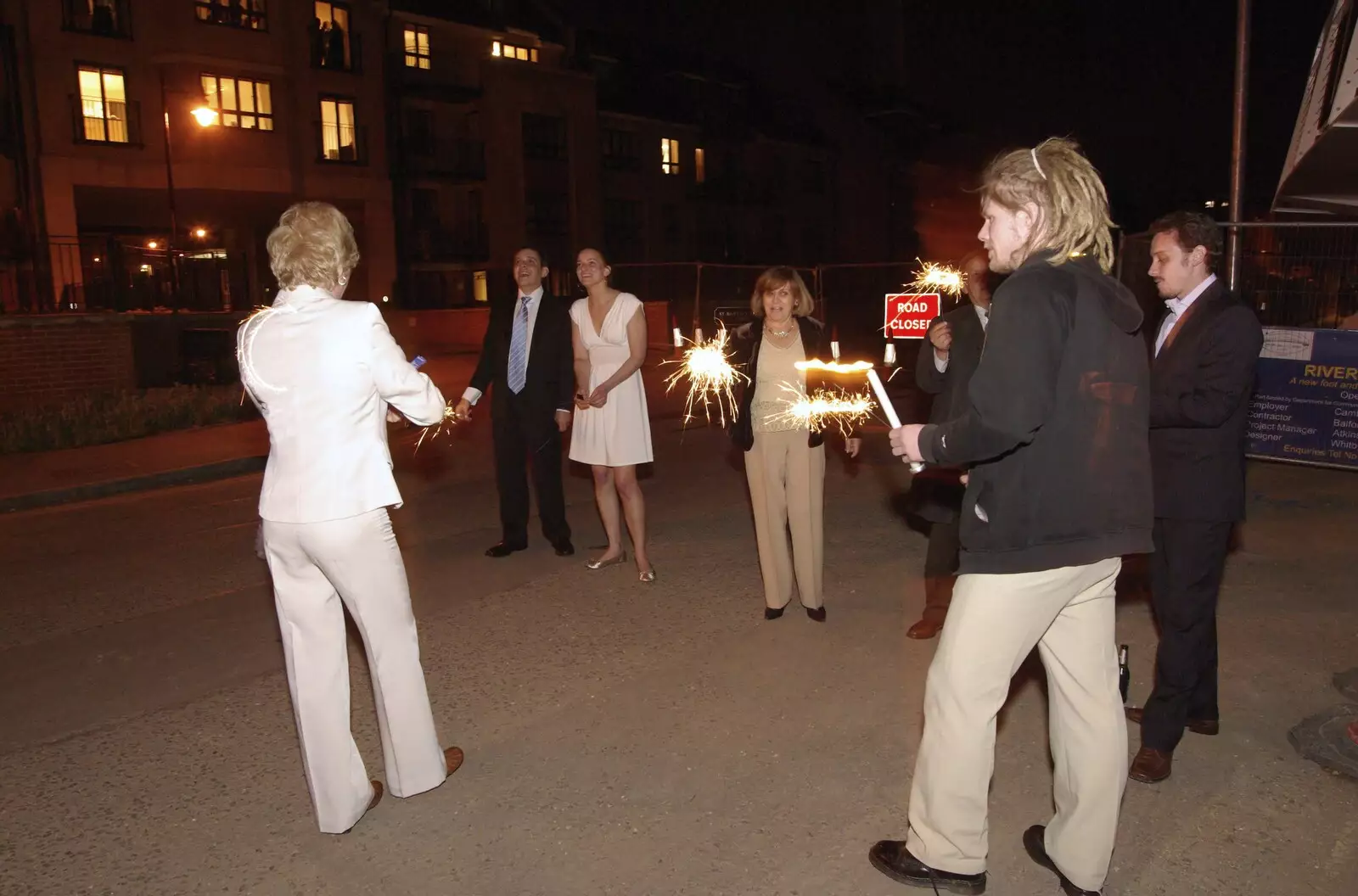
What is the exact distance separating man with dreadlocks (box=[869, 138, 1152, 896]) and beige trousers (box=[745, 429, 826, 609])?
269 cm

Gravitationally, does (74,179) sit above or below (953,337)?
above

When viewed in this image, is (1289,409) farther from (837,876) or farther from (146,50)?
(146,50)

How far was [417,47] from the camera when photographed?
117 ft

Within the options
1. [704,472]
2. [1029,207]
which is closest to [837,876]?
[1029,207]

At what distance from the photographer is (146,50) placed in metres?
27.5

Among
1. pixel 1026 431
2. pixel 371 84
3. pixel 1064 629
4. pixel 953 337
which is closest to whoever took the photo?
pixel 1026 431

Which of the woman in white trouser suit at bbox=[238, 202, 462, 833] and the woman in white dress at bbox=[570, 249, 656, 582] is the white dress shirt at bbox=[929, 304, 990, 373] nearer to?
→ the woman in white dress at bbox=[570, 249, 656, 582]

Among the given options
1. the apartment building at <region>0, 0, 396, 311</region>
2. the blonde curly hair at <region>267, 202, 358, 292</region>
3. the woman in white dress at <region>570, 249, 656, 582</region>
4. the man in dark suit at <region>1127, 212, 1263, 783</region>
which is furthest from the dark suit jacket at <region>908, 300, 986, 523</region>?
the apartment building at <region>0, 0, 396, 311</region>

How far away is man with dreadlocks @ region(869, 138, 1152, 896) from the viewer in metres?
2.77

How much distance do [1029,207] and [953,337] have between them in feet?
7.30

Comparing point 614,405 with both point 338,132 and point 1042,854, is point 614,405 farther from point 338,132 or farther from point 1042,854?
point 338,132

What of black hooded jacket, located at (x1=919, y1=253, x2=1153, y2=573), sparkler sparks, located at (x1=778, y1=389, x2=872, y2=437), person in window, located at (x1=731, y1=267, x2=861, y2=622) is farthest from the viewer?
person in window, located at (x1=731, y1=267, x2=861, y2=622)

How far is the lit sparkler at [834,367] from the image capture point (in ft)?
10.8

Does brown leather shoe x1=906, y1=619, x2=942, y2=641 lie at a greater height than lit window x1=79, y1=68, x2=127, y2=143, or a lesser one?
lesser
